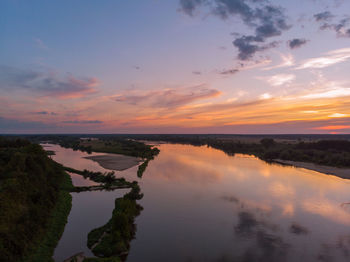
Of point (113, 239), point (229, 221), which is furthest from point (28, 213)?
point (229, 221)

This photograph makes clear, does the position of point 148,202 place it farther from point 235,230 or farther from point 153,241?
point 235,230

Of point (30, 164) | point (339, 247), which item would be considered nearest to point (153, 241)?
point (339, 247)

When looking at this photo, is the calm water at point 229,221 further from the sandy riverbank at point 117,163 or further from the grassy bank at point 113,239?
the sandy riverbank at point 117,163

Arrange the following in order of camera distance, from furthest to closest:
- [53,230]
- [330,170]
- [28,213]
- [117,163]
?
[117,163]
[330,170]
[53,230]
[28,213]

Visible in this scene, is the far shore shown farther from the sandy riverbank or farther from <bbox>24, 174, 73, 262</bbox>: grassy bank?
<bbox>24, 174, 73, 262</bbox>: grassy bank

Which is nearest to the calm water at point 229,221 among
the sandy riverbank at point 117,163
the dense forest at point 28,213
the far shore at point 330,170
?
the dense forest at point 28,213

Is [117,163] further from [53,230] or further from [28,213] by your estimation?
[28,213]
